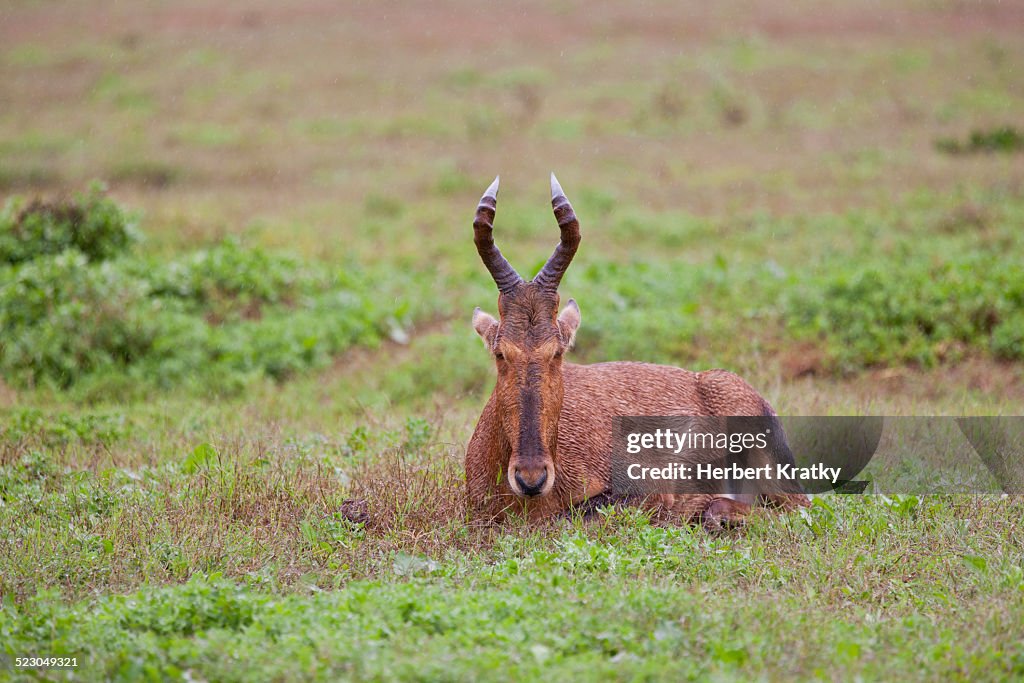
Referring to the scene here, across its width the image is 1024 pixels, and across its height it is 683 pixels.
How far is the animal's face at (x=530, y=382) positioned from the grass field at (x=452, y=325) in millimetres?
543

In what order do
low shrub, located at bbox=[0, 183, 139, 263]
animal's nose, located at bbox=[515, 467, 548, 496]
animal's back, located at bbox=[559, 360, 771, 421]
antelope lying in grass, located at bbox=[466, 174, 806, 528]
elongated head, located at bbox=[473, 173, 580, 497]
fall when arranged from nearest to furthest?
animal's nose, located at bbox=[515, 467, 548, 496]
elongated head, located at bbox=[473, 173, 580, 497]
antelope lying in grass, located at bbox=[466, 174, 806, 528]
animal's back, located at bbox=[559, 360, 771, 421]
low shrub, located at bbox=[0, 183, 139, 263]

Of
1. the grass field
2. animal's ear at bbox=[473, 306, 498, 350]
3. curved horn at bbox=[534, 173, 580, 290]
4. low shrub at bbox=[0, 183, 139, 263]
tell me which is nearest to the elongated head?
curved horn at bbox=[534, 173, 580, 290]

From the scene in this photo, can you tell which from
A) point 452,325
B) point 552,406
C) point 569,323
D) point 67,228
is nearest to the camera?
point 552,406

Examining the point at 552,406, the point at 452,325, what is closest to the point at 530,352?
the point at 552,406

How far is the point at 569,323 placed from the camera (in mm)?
7449

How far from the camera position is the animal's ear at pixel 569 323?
284 inches

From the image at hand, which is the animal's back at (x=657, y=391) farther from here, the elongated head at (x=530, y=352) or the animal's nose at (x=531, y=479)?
the animal's nose at (x=531, y=479)

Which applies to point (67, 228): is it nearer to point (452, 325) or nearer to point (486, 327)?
point (452, 325)

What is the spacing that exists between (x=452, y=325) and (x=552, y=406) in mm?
6678

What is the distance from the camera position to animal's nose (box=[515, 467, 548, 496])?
21.3 ft

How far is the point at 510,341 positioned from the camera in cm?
689

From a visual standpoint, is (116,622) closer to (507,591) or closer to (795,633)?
(507,591)

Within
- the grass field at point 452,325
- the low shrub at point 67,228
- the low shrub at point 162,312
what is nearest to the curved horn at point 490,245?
the grass field at point 452,325

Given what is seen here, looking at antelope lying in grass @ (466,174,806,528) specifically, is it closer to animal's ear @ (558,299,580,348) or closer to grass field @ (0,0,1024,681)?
animal's ear @ (558,299,580,348)
